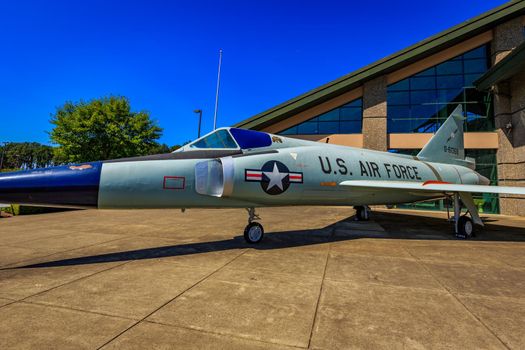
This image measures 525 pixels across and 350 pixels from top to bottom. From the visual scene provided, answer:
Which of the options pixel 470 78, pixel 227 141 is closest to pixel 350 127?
pixel 470 78

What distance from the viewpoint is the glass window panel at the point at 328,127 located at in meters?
19.9

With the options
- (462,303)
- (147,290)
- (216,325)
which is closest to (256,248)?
(147,290)

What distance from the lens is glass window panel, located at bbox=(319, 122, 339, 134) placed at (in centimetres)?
1992

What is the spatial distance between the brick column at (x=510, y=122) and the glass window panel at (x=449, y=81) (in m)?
2.03

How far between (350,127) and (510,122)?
9546 millimetres

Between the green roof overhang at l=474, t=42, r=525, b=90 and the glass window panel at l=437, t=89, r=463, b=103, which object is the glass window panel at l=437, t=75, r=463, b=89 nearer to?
the glass window panel at l=437, t=89, r=463, b=103

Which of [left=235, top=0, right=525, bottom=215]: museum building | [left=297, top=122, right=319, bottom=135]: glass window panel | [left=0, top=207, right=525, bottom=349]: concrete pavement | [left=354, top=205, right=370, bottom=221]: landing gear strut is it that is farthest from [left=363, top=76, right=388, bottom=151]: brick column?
[left=0, top=207, right=525, bottom=349]: concrete pavement

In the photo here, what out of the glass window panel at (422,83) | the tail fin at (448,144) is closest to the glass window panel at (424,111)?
the glass window panel at (422,83)

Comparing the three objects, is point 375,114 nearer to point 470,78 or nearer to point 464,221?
point 470,78

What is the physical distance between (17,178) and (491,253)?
971 cm

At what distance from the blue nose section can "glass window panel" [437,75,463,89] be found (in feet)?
70.8

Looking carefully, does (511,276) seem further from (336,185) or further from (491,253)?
(336,185)

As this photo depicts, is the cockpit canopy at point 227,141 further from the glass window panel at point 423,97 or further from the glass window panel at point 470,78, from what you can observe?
the glass window panel at point 470,78

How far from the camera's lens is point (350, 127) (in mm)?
19719
